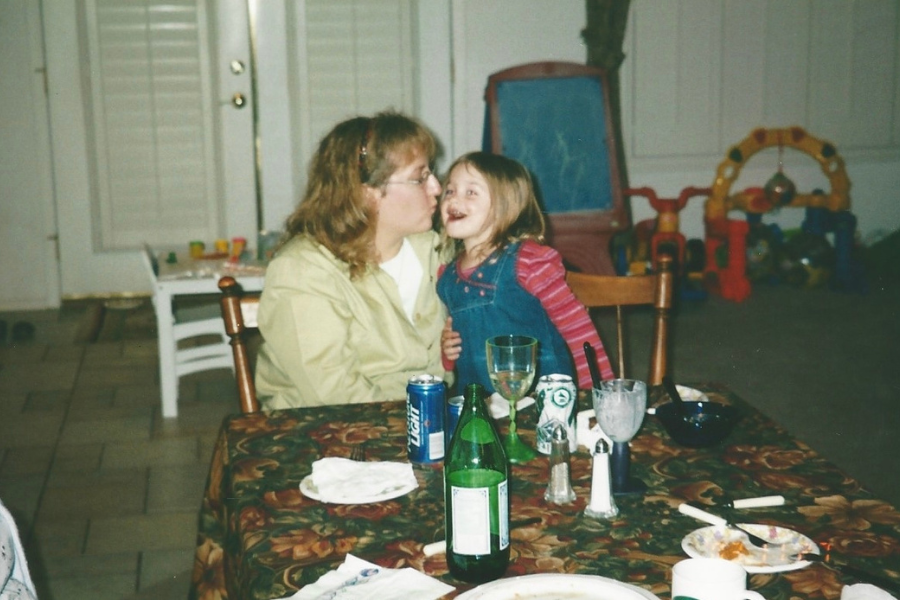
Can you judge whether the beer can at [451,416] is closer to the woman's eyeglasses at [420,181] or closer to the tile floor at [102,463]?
the woman's eyeglasses at [420,181]

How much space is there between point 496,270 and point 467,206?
0.50 feet

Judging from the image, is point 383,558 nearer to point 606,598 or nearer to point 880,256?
point 606,598

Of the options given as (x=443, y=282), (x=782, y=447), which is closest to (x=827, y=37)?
(x=443, y=282)

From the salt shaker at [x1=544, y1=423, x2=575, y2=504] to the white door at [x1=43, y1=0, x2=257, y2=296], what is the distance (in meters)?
4.39

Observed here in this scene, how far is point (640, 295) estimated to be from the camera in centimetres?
200

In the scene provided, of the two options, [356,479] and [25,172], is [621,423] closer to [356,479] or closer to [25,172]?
[356,479]

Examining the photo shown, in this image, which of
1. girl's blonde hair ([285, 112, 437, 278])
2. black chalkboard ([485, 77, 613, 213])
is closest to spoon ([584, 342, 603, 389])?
girl's blonde hair ([285, 112, 437, 278])

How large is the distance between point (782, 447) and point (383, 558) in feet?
2.15

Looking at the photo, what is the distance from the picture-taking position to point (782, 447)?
1467 millimetres

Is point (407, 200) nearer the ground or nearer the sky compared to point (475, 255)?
nearer the sky

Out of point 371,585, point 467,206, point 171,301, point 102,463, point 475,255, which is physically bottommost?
point 102,463

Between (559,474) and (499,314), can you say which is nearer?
(559,474)

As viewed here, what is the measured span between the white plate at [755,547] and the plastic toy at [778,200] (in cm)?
426

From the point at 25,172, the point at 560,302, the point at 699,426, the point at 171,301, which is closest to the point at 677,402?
the point at 699,426
